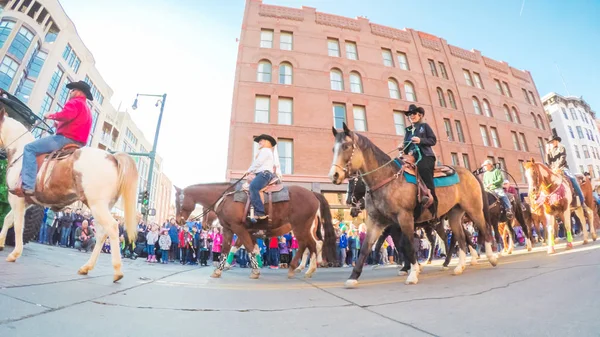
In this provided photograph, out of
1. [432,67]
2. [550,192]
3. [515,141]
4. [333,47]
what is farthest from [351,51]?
[550,192]

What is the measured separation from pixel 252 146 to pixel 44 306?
686 inches

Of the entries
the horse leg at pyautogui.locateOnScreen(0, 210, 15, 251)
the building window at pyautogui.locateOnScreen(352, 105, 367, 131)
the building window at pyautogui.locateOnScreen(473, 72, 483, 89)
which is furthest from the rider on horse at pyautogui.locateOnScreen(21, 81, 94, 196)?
the building window at pyautogui.locateOnScreen(473, 72, 483, 89)

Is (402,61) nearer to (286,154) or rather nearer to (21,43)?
(286,154)

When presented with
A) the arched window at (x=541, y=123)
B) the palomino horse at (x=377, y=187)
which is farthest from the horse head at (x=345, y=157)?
the arched window at (x=541, y=123)

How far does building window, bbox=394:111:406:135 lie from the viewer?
2299 cm

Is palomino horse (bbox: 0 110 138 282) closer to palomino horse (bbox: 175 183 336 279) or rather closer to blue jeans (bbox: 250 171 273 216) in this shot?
palomino horse (bbox: 175 183 336 279)

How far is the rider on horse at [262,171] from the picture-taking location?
228 inches

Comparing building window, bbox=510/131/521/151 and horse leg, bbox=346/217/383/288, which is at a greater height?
building window, bbox=510/131/521/151

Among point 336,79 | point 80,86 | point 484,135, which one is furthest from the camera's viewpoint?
point 484,135

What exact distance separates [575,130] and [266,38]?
191 feet

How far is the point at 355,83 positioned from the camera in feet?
78.4

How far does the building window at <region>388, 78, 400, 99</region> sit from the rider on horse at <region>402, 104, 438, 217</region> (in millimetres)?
21278

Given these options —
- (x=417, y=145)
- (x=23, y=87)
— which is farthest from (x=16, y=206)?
(x=23, y=87)

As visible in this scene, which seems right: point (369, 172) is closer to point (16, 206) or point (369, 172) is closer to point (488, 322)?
point (488, 322)
